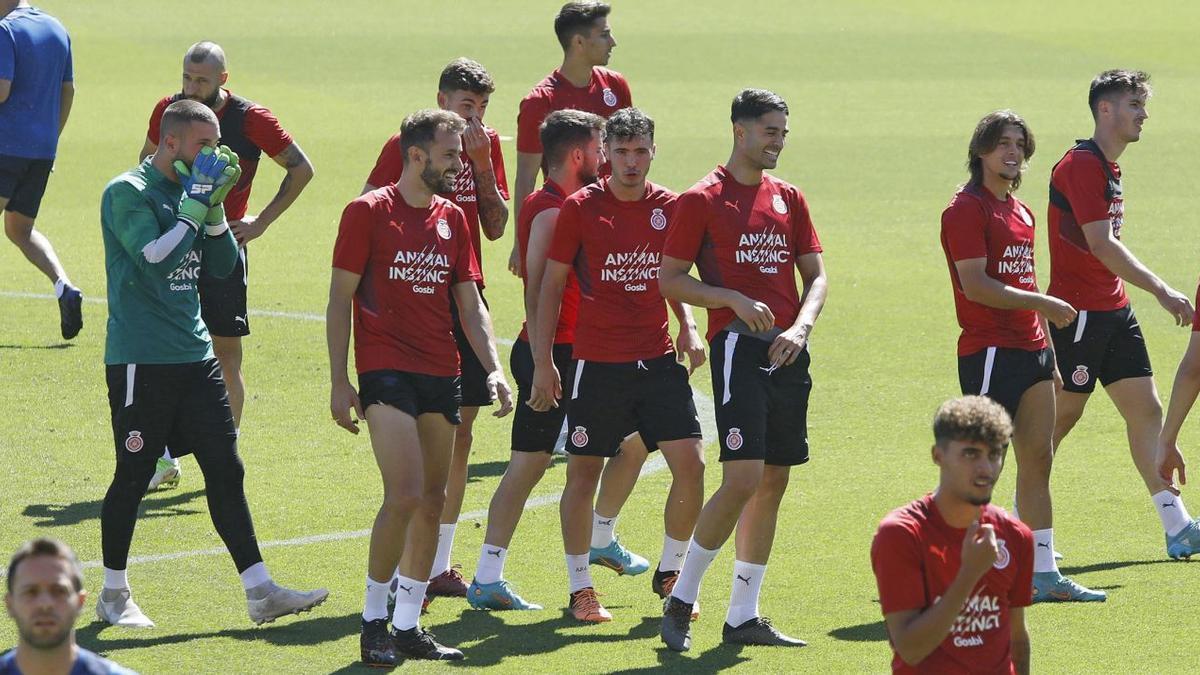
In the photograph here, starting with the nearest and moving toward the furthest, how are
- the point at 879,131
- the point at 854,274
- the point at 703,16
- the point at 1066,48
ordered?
the point at 854,274 < the point at 879,131 < the point at 1066,48 < the point at 703,16

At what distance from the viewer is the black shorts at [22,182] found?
12594 mm

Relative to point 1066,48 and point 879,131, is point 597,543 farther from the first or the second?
point 1066,48

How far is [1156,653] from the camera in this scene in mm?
7305

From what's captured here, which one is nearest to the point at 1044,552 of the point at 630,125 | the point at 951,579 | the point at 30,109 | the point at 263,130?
the point at 630,125

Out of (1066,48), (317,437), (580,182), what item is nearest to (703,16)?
(1066,48)

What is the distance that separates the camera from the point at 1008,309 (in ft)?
25.7

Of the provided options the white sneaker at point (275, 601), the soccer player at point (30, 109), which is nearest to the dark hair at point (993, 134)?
the white sneaker at point (275, 601)

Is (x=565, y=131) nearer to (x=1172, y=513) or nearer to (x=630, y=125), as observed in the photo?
(x=630, y=125)

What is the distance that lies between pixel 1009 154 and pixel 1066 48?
26700 mm

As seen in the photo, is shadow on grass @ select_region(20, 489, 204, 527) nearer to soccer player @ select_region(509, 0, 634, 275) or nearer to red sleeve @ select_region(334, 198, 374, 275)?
soccer player @ select_region(509, 0, 634, 275)

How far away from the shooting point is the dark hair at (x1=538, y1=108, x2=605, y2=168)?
8.11m

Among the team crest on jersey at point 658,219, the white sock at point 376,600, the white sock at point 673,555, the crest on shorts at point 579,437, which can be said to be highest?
the team crest on jersey at point 658,219

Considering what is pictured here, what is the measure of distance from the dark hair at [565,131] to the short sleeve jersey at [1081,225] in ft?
7.32

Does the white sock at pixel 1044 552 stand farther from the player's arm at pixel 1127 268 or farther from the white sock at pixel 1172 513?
the player's arm at pixel 1127 268
